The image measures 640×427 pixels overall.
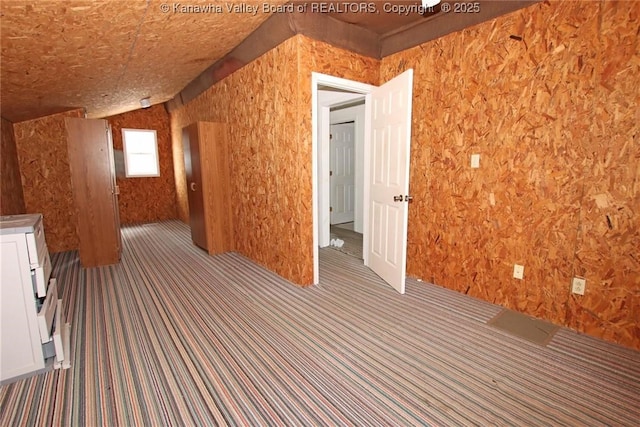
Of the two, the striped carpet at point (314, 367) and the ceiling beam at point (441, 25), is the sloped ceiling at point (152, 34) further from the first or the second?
the striped carpet at point (314, 367)

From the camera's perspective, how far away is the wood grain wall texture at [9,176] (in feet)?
11.7

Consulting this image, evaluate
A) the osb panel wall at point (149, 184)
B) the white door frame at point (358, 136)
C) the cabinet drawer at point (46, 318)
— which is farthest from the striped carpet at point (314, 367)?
the osb panel wall at point (149, 184)

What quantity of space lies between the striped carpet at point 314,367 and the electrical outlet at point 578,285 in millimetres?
330

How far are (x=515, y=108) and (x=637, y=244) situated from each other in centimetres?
129

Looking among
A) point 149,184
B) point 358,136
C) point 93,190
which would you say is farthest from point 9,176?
point 358,136

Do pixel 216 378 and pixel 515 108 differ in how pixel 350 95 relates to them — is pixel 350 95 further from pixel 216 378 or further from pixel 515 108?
pixel 216 378

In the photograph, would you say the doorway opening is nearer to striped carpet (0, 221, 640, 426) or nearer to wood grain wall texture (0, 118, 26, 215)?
striped carpet (0, 221, 640, 426)

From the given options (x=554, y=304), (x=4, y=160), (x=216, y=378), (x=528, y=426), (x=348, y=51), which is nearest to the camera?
(x=528, y=426)

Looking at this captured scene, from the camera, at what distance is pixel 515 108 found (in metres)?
2.46

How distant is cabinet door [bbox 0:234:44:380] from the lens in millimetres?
1782

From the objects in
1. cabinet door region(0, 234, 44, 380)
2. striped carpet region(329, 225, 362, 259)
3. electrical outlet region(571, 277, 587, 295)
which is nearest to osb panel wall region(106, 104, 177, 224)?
striped carpet region(329, 225, 362, 259)

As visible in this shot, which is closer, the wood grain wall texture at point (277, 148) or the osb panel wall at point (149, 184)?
the wood grain wall texture at point (277, 148)

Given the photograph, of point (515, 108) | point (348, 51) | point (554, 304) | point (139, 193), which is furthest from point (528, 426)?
point (139, 193)

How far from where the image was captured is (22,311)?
1.84 meters
